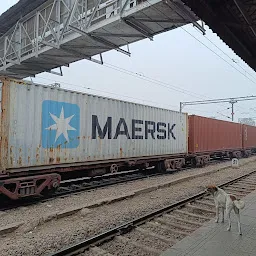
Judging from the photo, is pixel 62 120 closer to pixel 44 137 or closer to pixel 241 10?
pixel 44 137

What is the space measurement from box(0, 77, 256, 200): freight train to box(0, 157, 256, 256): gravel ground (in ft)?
2.85

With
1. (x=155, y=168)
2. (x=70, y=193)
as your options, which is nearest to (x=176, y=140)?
(x=155, y=168)

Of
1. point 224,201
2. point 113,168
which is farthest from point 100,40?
point 224,201

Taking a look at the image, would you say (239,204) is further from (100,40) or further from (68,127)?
(100,40)

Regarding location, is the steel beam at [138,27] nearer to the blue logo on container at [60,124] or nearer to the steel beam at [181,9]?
the steel beam at [181,9]

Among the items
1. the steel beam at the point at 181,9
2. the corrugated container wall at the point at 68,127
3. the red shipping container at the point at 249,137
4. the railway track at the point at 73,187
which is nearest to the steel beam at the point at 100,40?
the corrugated container wall at the point at 68,127

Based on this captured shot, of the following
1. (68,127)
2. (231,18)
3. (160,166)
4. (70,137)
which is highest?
(231,18)

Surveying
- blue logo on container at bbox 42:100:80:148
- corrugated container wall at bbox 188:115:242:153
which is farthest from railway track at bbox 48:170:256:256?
corrugated container wall at bbox 188:115:242:153

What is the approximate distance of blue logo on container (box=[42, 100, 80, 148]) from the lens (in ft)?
27.3

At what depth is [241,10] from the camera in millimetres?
3668

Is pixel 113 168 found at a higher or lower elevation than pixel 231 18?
lower

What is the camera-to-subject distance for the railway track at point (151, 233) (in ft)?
15.2

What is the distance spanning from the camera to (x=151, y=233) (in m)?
5.45

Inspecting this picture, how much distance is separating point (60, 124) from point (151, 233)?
15.8ft
